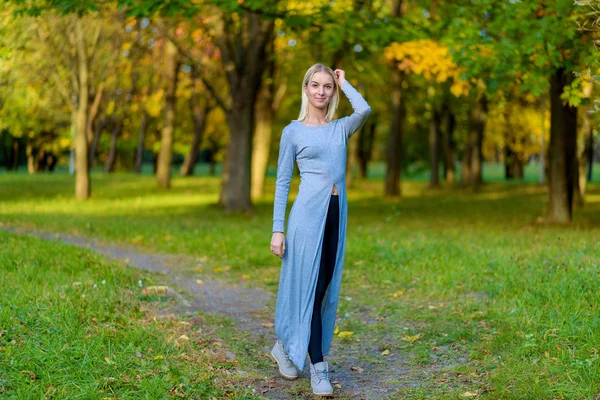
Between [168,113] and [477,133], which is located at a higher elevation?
[168,113]

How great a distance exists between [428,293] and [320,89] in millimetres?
3936

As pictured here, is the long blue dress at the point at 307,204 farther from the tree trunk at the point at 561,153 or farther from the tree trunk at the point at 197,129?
the tree trunk at the point at 197,129

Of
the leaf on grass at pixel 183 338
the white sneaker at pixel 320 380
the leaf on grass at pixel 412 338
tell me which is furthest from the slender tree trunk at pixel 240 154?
the white sneaker at pixel 320 380

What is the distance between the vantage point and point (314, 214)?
17.3ft

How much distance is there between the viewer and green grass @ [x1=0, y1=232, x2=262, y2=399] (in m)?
5.00

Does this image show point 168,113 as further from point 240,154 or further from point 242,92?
point 240,154

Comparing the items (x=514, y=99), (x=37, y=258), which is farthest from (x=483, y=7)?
(x=514, y=99)

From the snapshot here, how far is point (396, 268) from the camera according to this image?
10.1 meters

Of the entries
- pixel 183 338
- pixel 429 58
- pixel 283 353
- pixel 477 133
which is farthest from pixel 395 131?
pixel 283 353

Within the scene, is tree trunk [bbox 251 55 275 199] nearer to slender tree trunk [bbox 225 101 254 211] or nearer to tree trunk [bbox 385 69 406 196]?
tree trunk [bbox 385 69 406 196]

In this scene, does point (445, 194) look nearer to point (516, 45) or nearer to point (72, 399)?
point (516, 45)

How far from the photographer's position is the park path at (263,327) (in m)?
5.49

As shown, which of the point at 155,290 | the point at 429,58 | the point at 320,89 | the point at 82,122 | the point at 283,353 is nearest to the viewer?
the point at 320,89

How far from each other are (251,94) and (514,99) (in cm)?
1894
